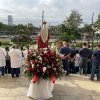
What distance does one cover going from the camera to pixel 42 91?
8.61 m

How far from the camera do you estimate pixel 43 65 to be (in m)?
8.56

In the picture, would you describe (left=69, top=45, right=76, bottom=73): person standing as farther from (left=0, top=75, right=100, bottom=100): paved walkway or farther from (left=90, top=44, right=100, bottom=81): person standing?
(left=90, top=44, right=100, bottom=81): person standing

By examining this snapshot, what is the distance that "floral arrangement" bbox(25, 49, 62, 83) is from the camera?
336 inches

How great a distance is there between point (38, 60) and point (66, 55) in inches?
144

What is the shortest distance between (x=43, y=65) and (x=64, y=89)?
185 cm

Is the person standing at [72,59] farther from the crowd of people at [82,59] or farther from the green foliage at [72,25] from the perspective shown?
the green foliage at [72,25]

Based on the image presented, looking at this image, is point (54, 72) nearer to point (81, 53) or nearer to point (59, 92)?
point (59, 92)

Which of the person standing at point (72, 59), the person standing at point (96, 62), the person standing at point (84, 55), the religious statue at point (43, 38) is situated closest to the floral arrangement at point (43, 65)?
the religious statue at point (43, 38)

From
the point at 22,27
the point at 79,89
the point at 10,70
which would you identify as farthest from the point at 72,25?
the point at 79,89

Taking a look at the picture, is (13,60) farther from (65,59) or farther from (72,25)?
(72,25)

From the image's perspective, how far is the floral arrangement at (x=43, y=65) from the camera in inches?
336

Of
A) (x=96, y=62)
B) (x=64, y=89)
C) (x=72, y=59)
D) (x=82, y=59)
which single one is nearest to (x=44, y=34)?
(x=64, y=89)

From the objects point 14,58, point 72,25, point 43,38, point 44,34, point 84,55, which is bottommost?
point 14,58

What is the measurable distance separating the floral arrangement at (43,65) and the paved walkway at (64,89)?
79 cm
